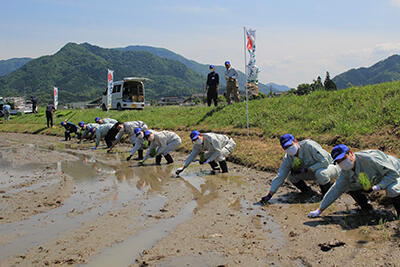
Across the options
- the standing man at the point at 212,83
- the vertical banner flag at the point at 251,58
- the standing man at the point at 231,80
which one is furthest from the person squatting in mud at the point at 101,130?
the vertical banner flag at the point at 251,58

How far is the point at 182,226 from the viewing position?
207 inches

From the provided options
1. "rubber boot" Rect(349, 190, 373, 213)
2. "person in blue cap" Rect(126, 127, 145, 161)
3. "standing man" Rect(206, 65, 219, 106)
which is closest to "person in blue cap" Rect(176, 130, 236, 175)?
"person in blue cap" Rect(126, 127, 145, 161)

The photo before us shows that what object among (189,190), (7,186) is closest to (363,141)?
(189,190)

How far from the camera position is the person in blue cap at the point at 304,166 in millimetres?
6027

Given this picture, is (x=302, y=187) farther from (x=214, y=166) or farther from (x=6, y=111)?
(x=6, y=111)

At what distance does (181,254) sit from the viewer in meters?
4.28

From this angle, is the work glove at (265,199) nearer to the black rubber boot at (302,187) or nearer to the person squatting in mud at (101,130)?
the black rubber boot at (302,187)

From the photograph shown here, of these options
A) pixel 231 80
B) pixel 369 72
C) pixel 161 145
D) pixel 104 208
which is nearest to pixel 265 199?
pixel 104 208

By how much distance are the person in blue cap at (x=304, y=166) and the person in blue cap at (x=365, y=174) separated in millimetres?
773

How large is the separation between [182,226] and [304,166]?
253 cm

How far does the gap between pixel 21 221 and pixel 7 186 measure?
297cm

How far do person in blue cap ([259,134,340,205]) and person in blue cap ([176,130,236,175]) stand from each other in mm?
2586

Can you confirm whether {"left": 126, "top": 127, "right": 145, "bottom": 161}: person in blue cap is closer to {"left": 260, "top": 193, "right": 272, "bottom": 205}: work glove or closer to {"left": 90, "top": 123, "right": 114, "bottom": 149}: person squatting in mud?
{"left": 90, "top": 123, "right": 114, "bottom": 149}: person squatting in mud

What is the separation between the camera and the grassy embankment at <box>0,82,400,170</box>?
873 centimetres
